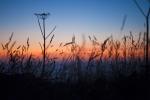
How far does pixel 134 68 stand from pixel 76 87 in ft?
7.04

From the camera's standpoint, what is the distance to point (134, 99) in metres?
4.05

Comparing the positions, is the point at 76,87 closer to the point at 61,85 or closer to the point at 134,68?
the point at 61,85

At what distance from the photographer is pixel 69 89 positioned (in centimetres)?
427

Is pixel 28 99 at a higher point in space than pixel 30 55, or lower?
lower

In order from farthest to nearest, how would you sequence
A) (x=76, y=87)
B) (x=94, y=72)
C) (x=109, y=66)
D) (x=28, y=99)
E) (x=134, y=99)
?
(x=109, y=66) < (x=94, y=72) < (x=76, y=87) < (x=134, y=99) < (x=28, y=99)

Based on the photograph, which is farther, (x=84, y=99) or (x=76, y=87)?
(x=76, y=87)

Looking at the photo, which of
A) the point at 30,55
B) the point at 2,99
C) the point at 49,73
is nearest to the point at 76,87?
the point at 49,73

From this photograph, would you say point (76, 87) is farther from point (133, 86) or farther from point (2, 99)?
point (2, 99)

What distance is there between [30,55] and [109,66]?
5.60ft

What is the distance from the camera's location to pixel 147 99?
13.3ft

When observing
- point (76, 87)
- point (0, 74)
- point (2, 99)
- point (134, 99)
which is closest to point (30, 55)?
point (0, 74)

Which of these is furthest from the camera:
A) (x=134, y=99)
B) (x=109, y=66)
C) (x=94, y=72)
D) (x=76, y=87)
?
(x=109, y=66)

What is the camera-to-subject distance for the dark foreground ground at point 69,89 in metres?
3.87

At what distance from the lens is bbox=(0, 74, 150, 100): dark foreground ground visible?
3.87m
